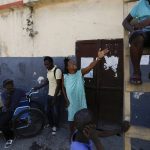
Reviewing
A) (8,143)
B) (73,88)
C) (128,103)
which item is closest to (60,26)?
(73,88)

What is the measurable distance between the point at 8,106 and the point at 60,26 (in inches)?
79.3

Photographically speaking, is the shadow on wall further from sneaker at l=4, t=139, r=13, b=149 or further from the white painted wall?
sneaker at l=4, t=139, r=13, b=149

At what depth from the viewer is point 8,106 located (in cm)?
696

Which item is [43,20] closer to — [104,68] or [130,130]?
[104,68]

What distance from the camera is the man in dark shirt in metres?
6.84

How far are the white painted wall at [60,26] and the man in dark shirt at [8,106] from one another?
1292 mm

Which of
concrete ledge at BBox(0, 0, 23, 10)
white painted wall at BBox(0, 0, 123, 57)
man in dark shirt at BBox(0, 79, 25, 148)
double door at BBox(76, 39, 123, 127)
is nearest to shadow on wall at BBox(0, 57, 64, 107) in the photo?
white painted wall at BBox(0, 0, 123, 57)

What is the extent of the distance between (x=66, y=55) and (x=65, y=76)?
3.78 ft

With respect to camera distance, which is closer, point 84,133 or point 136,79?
point 84,133

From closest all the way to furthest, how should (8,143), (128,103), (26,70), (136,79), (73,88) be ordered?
(136,79) → (128,103) → (73,88) → (8,143) → (26,70)

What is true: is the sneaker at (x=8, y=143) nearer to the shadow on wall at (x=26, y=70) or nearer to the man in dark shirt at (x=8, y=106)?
the man in dark shirt at (x=8, y=106)

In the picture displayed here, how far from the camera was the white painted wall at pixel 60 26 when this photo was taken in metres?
6.58

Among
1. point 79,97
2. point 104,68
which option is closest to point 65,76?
point 79,97

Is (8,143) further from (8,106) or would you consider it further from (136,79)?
(136,79)
